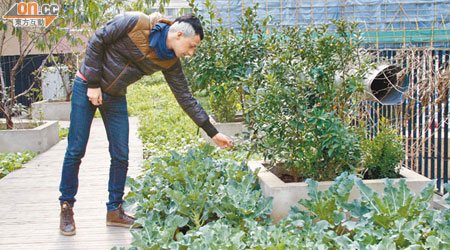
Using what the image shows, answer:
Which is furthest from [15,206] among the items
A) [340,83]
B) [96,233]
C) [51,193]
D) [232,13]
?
[232,13]

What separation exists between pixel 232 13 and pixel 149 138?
21.0m

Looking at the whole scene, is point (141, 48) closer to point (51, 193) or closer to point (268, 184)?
point (268, 184)

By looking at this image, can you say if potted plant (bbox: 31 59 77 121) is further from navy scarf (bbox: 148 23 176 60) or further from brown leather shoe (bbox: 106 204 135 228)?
navy scarf (bbox: 148 23 176 60)

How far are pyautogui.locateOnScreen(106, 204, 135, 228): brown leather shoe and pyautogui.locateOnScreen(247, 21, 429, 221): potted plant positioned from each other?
1.22 metres

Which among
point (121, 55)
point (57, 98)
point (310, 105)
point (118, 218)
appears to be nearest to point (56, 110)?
point (57, 98)

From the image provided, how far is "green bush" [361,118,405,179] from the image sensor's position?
15.3 ft

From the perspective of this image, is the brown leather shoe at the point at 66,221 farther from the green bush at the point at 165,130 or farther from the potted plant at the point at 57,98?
the potted plant at the point at 57,98

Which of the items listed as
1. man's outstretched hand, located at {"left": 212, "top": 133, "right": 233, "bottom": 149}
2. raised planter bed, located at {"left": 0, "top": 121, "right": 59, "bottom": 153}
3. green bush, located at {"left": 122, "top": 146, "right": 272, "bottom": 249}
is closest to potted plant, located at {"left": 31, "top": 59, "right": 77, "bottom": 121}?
raised planter bed, located at {"left": 0, "top": 121, "right": 59, "bottom": 153}

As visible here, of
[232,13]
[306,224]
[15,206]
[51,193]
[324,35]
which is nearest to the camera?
[306,224]

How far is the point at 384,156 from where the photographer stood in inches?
185

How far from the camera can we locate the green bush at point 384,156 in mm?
4664

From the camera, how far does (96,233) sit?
4.51 metres

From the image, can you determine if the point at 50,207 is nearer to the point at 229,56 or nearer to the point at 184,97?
the point at 184,97

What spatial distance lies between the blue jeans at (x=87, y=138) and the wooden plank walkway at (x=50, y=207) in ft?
1.08
